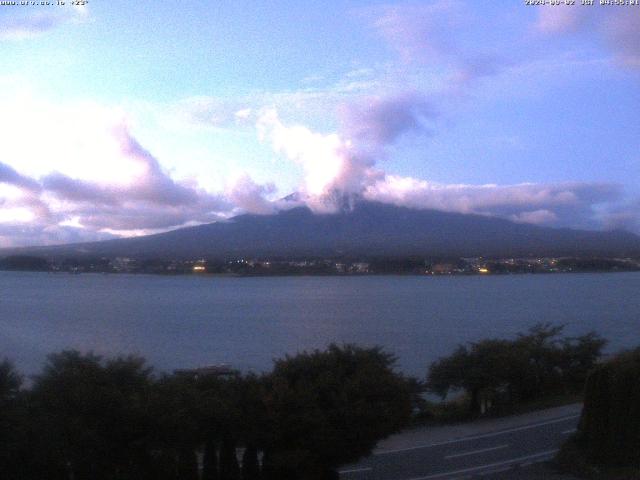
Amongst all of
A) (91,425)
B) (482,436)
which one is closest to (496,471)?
(482,436)

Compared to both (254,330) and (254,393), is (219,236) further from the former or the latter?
(254,393)

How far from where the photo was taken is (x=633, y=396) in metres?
11.6

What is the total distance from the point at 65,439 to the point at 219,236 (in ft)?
269

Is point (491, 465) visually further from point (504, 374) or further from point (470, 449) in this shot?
point (504, 374)

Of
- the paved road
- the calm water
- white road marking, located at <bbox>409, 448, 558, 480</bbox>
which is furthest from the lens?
the calm water

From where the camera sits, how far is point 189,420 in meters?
10.6

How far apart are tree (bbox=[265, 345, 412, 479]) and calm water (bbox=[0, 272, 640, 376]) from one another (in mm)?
15456

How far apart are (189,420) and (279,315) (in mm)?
37755

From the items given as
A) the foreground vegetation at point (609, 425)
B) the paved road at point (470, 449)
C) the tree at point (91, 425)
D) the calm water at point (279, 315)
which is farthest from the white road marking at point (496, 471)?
the calm water at point (279, 315)

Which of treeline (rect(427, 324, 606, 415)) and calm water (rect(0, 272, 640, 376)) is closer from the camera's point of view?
treeline (rect(427, 324, 606, 415))

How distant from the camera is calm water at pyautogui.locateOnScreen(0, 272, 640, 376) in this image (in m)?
32.5

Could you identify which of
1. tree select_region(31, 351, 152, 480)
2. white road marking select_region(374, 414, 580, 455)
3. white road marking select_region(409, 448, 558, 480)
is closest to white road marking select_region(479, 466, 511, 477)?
white road marking select_region(409, 448, 558, 480)

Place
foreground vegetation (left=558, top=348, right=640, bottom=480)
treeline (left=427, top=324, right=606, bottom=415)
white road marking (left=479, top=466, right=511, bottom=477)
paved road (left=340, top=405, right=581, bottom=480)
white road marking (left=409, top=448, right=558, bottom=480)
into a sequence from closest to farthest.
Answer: foreground vegetation (left=558, top=348, right=640, bottom=480)
white road marking (left=479, top=466, right=511, bottom=477)
white road marking (left=409, top=448, right=558, bottom=480)
paved road (left=340, top=405, right=581, bottom=480)
treeline (left=427, top=324, right=606, bottom=415)

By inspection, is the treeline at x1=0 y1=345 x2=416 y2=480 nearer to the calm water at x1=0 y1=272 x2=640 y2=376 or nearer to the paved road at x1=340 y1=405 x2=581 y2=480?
the paved road at x1=340 y1=405 x2=581 y2=480
